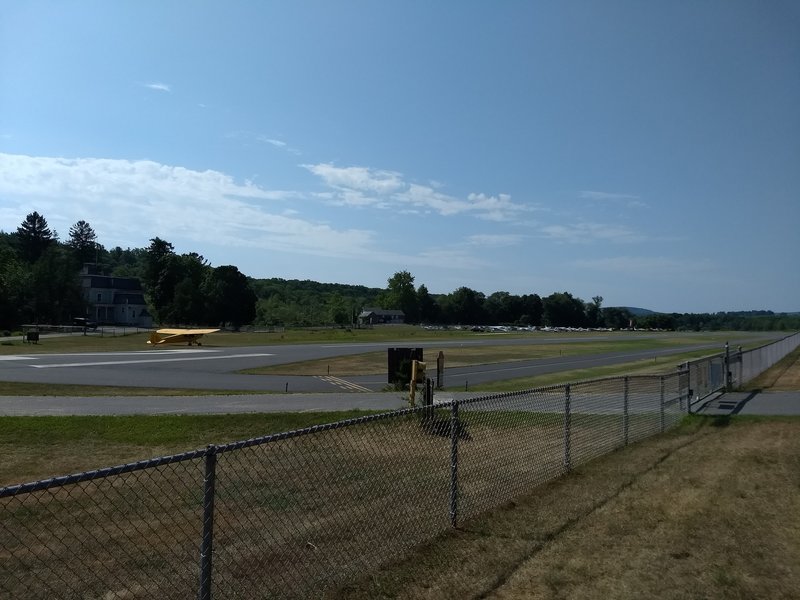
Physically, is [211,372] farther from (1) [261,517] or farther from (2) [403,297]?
(2) [403,297]

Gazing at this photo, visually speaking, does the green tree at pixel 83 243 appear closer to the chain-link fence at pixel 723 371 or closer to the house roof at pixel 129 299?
the house roof at pixel 129 299

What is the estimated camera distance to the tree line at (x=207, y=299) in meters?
94.3

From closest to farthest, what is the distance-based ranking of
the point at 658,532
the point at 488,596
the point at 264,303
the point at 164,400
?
the point at 488,596, the point at 658,532, the point at 164,400, the point at 264,303

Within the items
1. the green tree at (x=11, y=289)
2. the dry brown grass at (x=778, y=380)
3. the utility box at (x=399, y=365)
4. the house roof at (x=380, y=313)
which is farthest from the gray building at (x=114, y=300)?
the dry brown grass at (x=778, y=380)

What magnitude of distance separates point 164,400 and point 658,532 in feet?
52.7

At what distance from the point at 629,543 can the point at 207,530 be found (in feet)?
13.1

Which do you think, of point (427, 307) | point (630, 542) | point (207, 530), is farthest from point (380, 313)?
point (207, 530)

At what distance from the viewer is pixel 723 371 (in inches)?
783

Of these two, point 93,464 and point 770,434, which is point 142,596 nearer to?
point 93,464

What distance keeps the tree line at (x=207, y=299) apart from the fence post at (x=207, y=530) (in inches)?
3328

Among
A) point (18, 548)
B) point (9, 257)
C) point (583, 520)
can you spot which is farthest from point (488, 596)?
point (9, 257)

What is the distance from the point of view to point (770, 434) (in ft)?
40.2

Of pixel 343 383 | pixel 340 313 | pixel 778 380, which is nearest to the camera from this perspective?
pixel 778 380

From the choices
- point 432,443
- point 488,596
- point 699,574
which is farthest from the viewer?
point 432,443
